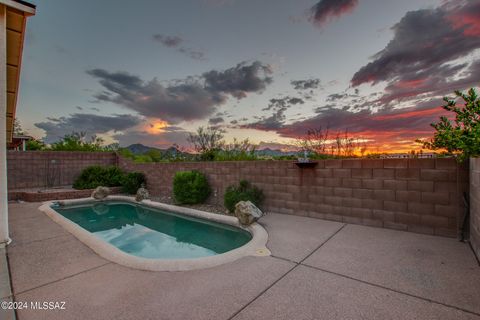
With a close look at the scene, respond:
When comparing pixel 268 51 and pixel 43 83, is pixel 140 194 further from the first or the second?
pixel 268 51

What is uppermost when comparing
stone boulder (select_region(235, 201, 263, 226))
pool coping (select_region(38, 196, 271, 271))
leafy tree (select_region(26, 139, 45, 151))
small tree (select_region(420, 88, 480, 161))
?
leafy tree (select_region(26, 139, 45, 151))

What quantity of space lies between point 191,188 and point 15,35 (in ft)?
15.4

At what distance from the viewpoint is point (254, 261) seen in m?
2.61

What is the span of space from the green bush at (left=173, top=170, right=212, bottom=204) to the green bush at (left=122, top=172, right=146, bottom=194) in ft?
10.5

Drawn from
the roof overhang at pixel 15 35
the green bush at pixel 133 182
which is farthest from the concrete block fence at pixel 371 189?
the roof overhang at pixel 15 35

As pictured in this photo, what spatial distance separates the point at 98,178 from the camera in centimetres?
932

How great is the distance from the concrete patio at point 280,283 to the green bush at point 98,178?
6.47 meters

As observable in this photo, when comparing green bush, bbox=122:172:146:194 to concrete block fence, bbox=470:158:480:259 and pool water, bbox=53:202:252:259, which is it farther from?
concrete block fence, bbox=470:158:480:259

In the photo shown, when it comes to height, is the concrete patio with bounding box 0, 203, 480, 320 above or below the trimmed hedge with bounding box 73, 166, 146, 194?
below

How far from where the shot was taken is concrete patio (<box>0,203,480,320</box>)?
1698mm

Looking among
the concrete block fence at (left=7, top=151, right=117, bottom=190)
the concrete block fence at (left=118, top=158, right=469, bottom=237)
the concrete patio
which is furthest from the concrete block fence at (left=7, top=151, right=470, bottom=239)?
the concrete block fence at (left=7, top=151, right=117, bottom=190)

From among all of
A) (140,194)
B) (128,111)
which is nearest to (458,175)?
(140,194)

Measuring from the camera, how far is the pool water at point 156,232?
3750 millimetres

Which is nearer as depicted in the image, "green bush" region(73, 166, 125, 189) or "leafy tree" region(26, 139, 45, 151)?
"green bush" region(73, 166, 125, 189)
